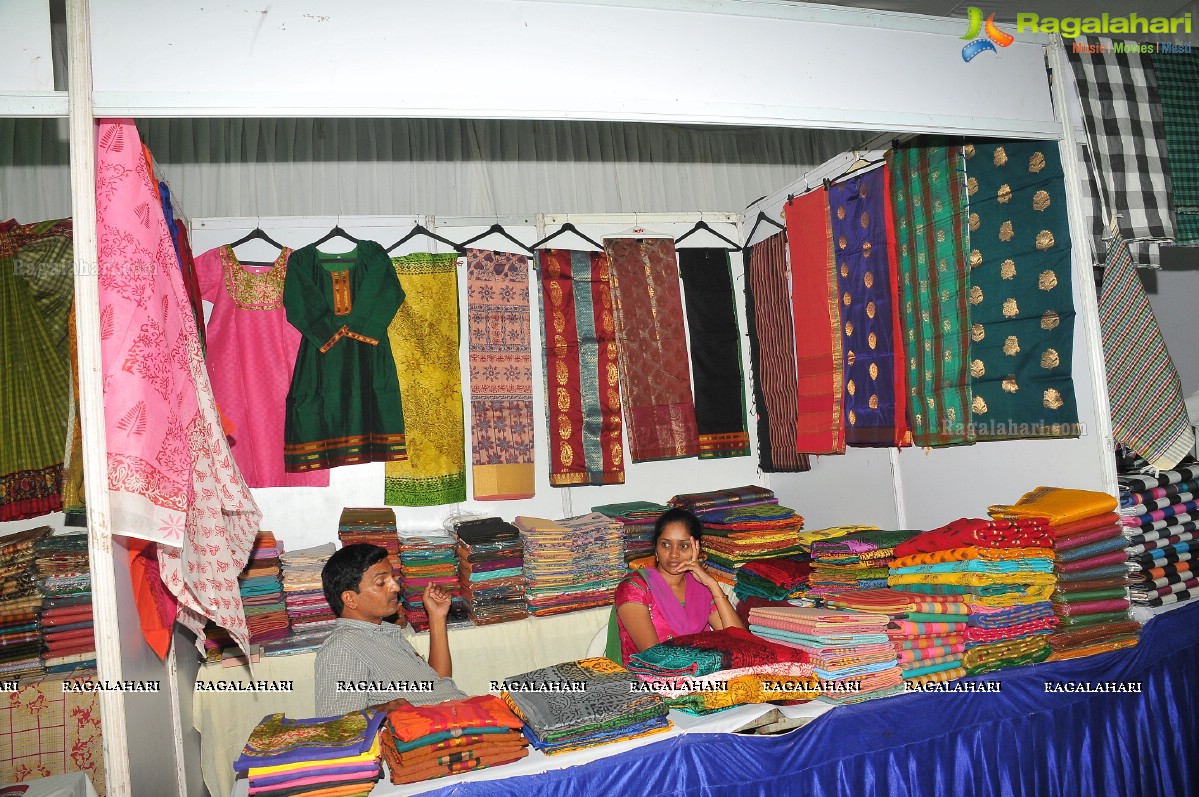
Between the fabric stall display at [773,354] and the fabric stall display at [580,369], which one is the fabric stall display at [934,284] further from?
the fabric stall display at [580,369]

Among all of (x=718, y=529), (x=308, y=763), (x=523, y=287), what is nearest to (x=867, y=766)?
(x=308, y=763)

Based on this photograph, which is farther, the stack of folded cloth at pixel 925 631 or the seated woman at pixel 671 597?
the seated woman at pixel 671 597

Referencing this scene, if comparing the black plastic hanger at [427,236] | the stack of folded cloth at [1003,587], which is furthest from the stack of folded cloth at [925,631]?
the black plastic hanger at [427,236]

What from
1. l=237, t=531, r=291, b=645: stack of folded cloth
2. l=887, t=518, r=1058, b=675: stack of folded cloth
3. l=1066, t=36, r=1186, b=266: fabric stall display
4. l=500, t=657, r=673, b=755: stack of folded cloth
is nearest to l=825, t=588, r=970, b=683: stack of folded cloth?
l=887, t=518, r=1058, b=675: stack of folded cloth

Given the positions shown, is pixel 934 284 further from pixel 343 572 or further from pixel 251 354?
pixel 251 354

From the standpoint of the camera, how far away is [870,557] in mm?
3180

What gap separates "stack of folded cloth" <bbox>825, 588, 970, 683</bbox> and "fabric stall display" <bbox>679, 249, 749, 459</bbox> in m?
2.05

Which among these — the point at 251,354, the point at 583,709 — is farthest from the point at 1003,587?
the point at 251,354

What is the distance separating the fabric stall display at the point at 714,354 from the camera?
15.2ft

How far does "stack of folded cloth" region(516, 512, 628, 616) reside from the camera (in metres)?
3.85

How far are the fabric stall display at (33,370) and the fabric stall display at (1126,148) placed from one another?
161 inches

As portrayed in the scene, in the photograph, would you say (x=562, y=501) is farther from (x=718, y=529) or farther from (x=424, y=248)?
→ (x=424, y=248)

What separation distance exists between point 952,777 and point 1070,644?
26.2 inches

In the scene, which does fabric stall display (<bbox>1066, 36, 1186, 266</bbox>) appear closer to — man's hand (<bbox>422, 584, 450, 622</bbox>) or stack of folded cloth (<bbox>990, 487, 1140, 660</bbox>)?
stack of folded cloth (<bbox>990, 487, 1140, 660</bbox>)
